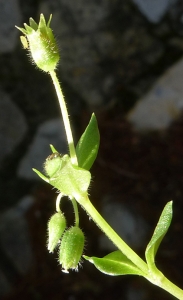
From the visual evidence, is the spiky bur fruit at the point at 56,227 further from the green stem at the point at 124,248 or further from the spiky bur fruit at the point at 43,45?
the spiky bur fruit at the point at 43,45

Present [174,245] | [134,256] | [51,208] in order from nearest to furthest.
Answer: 1. [134,256]
2. [174,245]
3. [51,208]

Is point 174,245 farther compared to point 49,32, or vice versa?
point 174,245

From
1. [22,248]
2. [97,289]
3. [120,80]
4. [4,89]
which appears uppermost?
[4,89]

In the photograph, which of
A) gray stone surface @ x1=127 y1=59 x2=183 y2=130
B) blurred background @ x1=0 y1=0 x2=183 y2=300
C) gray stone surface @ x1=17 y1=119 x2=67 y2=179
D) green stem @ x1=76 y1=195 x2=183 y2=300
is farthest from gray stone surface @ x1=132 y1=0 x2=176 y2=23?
green stem @ x1=76 y1=195 x2=183 y2=300

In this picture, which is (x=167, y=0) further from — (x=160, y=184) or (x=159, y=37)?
(x=160, y=184)

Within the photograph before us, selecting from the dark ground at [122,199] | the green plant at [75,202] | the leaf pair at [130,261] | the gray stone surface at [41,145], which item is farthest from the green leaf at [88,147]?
the gray stone surface at [41,145]

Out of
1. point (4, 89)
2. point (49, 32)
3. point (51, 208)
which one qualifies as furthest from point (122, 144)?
point (49, 32)

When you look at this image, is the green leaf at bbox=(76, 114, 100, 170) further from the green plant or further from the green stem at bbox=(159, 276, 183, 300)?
the green stem at bbox=(159, 276, 183, 300)
